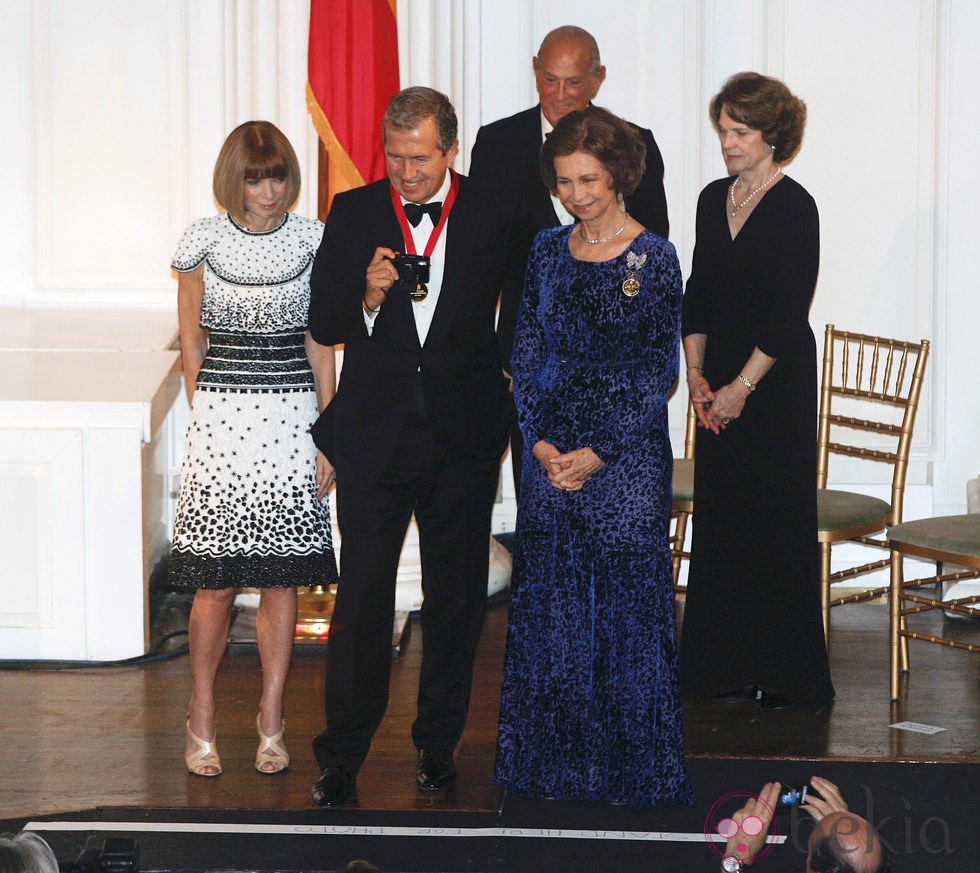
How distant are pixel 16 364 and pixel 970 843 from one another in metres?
3.48

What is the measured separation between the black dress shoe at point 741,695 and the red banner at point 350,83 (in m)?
1.95

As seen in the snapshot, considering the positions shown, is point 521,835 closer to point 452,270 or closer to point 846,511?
point 452,270

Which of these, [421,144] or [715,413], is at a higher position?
[421,144]

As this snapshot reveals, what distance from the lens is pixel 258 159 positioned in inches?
144

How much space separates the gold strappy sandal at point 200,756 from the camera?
3896 millimetres

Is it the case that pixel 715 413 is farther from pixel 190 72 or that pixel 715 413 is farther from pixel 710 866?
pixel 190 72

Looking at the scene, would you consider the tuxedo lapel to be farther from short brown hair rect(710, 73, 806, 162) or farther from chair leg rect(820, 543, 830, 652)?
chair leg rect(820, 543, 830, 652)

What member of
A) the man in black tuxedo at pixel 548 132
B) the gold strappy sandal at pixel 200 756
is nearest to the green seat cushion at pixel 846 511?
the man in black tuxedo at pixel 548 132

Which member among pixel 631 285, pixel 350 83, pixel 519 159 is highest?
pixel 350 83

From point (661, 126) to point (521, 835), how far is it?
10.6 ft

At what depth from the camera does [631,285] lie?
3.49 metres

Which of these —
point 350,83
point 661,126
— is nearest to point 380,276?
point 350,83

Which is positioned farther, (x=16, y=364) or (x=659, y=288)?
(x=16, y=364)

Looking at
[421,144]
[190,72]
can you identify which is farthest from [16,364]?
[421,144]
